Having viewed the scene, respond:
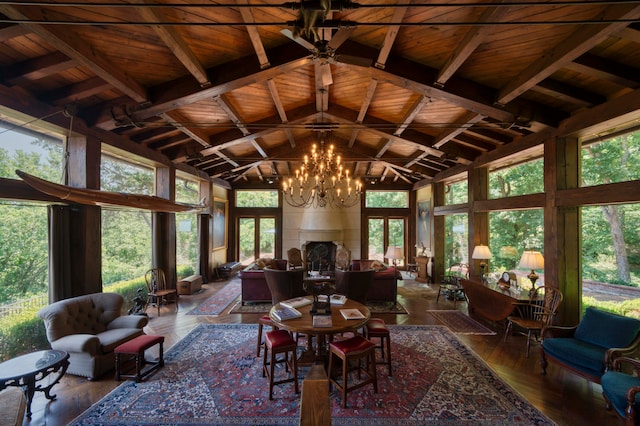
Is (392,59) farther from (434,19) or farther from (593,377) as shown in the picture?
(593,377)

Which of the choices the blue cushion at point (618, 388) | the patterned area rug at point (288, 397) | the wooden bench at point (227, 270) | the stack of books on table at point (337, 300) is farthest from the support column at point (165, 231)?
the blue cushion at point (618, 388)

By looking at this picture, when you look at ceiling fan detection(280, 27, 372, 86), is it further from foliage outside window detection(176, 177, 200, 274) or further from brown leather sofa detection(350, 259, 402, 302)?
foliage outside window detection(176, 177, 200, 274)

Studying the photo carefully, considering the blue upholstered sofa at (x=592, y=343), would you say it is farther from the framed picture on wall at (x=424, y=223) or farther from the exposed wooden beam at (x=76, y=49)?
the exposed wooden beam at (x=76, y=49)

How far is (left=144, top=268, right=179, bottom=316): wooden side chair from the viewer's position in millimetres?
5305

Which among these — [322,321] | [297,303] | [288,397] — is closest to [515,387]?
[322,321]

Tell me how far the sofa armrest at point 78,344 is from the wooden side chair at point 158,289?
217cm

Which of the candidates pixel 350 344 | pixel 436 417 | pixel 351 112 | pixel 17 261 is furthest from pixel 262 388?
pixel 351 112

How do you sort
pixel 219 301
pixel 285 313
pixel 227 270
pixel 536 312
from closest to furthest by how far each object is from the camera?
1. pixel 285 313
2. pixel 536 312
3. pixel 219 301
4. pixel 227 270

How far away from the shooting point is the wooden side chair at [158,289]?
5.30 m

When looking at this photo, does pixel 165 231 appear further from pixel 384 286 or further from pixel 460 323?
pixel 460 323

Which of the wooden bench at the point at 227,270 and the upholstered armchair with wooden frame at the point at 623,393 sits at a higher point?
the upholstered armchair with wooden frame at the point at 623,393

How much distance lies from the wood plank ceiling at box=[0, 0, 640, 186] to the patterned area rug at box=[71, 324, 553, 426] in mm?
3186

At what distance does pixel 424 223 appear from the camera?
878 cm

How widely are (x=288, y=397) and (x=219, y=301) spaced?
375 cm
